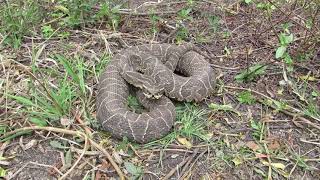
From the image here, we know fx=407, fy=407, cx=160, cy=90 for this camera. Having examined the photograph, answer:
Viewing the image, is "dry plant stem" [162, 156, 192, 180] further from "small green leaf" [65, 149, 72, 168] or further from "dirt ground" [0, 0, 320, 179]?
"small green leaf" [65, 149, 72, 168]

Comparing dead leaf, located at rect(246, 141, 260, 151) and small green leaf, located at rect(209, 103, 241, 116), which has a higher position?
small green leaf, located at rect(209, 103, 241, 116)

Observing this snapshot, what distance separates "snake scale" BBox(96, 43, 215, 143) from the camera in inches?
159

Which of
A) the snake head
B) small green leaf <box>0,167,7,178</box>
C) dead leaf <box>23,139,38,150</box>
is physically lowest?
small green leaf <box>0,167,7,178</box>

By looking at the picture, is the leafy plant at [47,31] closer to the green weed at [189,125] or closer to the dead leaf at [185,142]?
the green weed at [189,125]

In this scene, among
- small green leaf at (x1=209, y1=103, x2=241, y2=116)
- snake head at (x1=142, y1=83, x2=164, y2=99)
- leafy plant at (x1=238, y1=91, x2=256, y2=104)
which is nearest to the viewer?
snake head at (x1=142, y1=83, x2=164, y2=99)

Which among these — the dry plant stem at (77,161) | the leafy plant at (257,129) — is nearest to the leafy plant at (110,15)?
the dry plant stem at (77,161)

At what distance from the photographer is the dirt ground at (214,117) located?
383 cm

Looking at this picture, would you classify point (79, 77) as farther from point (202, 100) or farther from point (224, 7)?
point (224, 7)

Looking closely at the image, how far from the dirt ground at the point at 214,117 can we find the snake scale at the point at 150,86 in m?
0.16

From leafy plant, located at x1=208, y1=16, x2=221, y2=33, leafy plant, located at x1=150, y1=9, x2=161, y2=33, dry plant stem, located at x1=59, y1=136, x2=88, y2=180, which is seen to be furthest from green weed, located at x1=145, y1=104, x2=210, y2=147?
leafy plant, located at x1=208, y1=16, x2=221, y2=33

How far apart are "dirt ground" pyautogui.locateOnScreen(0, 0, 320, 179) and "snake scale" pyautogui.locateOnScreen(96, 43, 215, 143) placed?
0.52ft

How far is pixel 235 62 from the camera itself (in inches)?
206

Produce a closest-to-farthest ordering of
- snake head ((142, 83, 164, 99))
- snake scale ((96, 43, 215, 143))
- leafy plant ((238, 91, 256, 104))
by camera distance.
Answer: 1. snake scale ((96, 43, 215, 143))
2. snake head ((142, 83, 164, 99))
3. leafy plant ((238, 91, 256, 104))

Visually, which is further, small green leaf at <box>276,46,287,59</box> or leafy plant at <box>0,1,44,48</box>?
leafy plant at <box>0,1,44,48</box>
